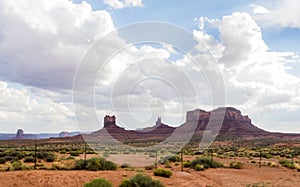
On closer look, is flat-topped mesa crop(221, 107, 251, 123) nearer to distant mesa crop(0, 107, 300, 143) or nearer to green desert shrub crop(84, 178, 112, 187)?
distant mesa crop(0, 107, 300, 143)

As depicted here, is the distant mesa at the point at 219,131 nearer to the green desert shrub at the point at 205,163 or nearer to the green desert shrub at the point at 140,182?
the green desert shrub at the point at 205,163

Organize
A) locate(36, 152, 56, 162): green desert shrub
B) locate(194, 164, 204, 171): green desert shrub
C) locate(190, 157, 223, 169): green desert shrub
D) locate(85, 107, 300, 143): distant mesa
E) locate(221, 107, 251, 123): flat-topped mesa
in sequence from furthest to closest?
locate(221, 107, 251, 123): flat-topped mesa
locate(85, 107, 300, 143): distant mesa
locate(36, 152, 56, 162): green desert shrub
locate(190, 157, 223, 169): green desert shrub
locate(194, 164, 204, 171): green desert shrub

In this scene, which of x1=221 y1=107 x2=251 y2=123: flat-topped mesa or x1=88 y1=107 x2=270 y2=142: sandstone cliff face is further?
x1=221 y1=107 x2=251 y2=123: flat-topped mesa

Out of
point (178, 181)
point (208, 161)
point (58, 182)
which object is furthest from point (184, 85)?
point (58, 182)

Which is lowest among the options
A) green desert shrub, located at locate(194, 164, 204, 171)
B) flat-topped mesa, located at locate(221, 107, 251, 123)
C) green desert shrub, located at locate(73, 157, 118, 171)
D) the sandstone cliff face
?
green desert shrub, located at locate(194, 164, 204, 171)

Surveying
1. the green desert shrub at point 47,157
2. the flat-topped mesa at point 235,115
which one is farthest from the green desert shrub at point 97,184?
the flat-topped mesa at point 235,115

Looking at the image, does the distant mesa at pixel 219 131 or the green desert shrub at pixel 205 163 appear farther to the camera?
the distant mesa at pixel 219 131

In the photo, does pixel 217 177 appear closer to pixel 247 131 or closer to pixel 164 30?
pixel 164 30

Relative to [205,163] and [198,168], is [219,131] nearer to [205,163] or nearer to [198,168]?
[205,163]

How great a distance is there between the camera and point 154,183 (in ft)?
56.4

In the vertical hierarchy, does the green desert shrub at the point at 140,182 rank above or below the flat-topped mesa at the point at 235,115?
below

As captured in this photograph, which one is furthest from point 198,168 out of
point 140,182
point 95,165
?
point 140,182

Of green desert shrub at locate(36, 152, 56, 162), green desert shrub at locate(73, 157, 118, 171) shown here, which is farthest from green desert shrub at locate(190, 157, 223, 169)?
green desert shrub at locate(36, 152, 56, 162)

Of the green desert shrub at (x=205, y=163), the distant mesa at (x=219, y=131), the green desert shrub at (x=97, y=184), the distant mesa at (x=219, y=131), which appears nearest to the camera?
the green desert shrub at (x=97, y=184)
